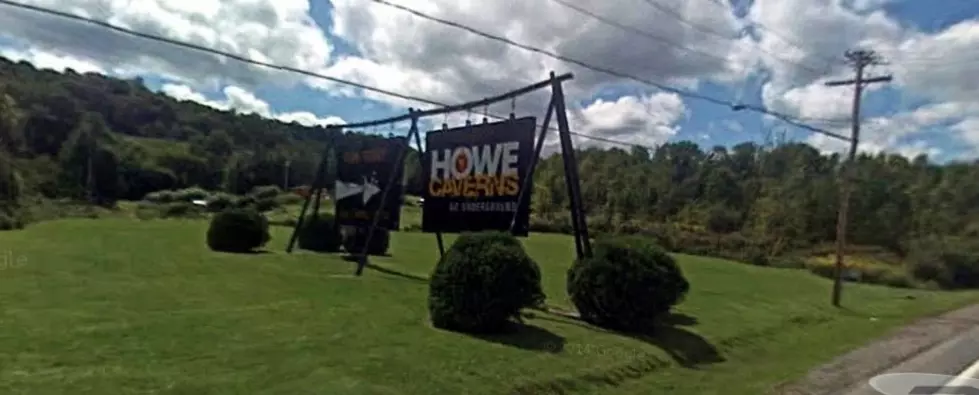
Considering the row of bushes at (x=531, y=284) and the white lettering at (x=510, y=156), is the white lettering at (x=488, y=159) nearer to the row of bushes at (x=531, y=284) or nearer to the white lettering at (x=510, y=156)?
the white lettering at (x=510, y=156)

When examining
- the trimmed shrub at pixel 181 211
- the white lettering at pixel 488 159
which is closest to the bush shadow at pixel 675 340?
the white lettering at pixel 488 159

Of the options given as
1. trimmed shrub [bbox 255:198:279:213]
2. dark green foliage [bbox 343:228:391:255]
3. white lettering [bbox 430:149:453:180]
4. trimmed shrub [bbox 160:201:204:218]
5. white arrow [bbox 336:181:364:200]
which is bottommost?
trimmed shrub [bbox 160:201:204:218]

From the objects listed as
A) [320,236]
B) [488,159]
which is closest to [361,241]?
[320,236]

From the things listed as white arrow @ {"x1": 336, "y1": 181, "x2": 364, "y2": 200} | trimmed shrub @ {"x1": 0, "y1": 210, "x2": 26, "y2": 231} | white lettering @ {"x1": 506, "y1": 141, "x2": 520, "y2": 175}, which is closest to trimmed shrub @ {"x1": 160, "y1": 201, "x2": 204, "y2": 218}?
trimmed shrub @ {"x1": 0, "y1": 210, "x2": 26, "y2": 231}

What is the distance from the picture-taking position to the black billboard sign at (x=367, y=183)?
62.1 feet

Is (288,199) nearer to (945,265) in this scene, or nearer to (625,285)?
(945,265)

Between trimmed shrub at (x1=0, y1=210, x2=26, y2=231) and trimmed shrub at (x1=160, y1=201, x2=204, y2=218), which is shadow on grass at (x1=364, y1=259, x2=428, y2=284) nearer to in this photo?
trimmed shrub at (x1=0, y1=210, x2=26, y2=231)

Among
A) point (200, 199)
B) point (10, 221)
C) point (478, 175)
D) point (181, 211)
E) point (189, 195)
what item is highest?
point (478, 175)

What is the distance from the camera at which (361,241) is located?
2166 centimetres

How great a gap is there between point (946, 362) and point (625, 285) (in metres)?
5.42

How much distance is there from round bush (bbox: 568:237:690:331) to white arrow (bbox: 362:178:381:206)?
8515 mm

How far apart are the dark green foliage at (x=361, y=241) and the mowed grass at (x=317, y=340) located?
2.76m

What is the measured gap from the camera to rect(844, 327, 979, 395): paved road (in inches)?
407

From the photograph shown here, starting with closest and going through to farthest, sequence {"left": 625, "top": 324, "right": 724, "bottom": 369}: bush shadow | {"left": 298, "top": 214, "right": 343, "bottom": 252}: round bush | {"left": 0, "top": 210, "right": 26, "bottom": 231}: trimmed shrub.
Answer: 1. {"left": 625, "top": 324, "right": 724, "bottom": 369}: bush shadow
2. {"left": 298, "top": 214, "right": 343, "bottom": 252}: round bush
3. {"left": 0, "top": 210, "right": 26, "bottom": 231}: trimmed shrub
